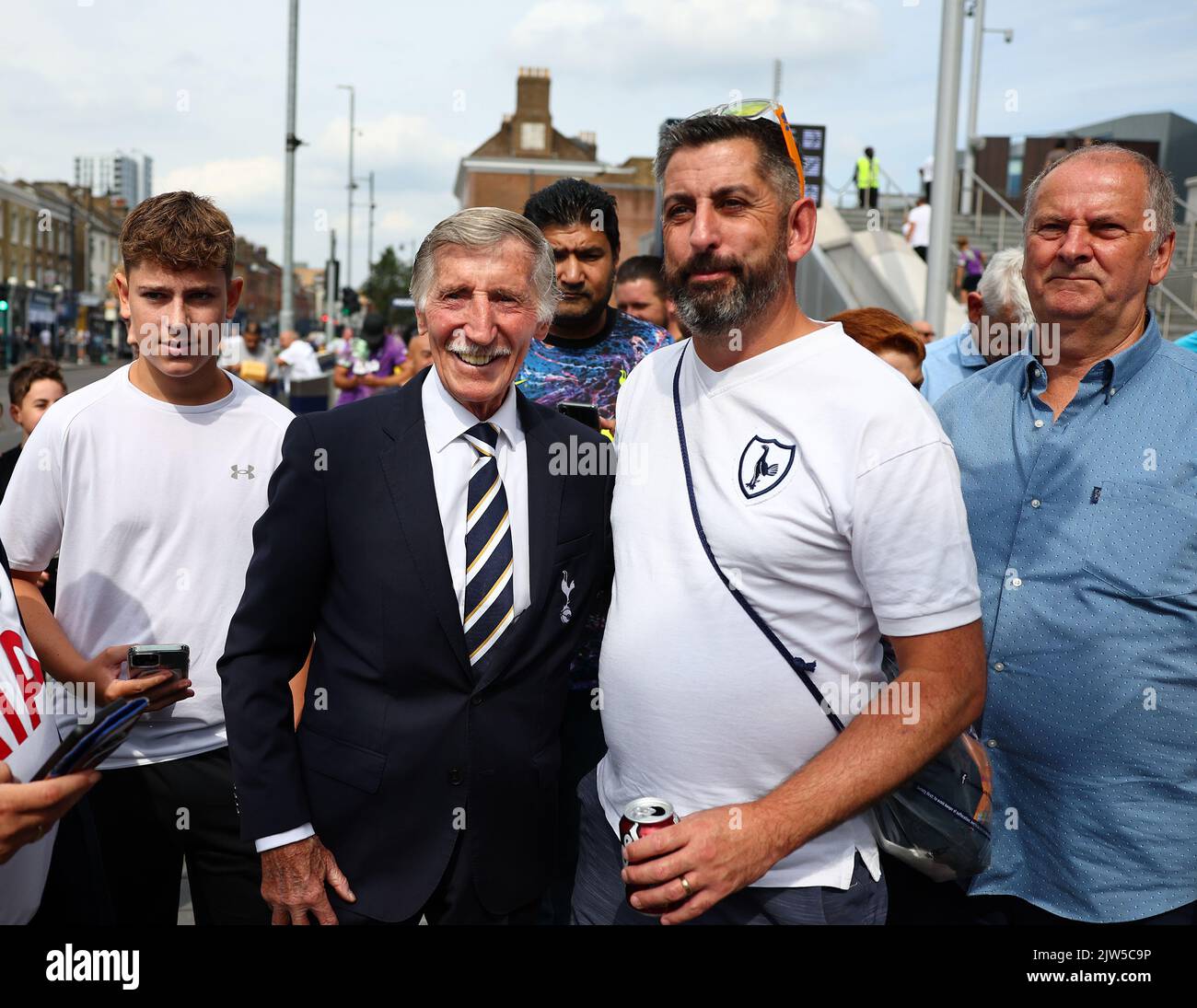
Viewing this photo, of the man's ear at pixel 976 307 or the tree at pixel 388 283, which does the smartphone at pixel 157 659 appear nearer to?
the man's ear at pixel 976 307

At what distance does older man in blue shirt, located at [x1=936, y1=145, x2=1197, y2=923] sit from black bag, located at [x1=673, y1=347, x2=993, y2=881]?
1.18 ft

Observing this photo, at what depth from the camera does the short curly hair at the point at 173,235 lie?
2.89m

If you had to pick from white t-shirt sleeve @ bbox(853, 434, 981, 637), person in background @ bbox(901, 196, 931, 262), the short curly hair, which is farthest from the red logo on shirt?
person in background @ bbox(901, 196, 931, 262)

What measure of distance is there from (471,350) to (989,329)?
9.89 feet

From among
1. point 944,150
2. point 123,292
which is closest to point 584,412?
point 123,292

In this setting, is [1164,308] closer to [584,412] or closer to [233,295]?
[584,412]

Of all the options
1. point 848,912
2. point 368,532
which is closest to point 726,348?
point 368,532

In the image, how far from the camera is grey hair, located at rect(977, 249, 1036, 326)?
4.42 meters

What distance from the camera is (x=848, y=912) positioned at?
7.16 ft

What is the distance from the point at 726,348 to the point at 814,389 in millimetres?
230

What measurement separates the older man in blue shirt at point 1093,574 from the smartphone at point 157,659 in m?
1.96

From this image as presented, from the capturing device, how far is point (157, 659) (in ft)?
8.48

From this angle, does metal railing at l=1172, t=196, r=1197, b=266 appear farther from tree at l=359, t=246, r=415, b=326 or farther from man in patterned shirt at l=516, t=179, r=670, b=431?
tree at l=359, t=246, r=415, b=326
